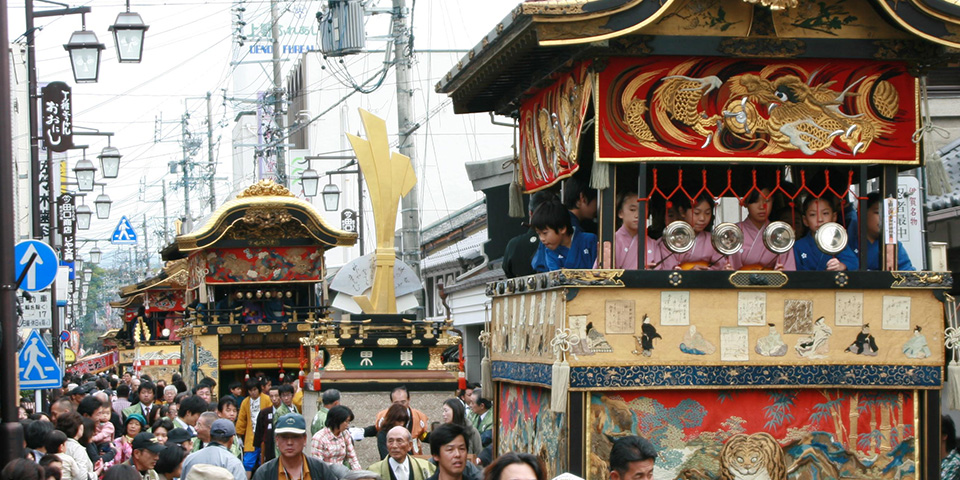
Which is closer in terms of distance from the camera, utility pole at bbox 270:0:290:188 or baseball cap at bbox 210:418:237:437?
baseball cap at bbox 210:418:237:437

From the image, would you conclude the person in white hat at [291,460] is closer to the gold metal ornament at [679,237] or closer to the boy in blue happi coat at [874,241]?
the gold metal ornament at [679,237]

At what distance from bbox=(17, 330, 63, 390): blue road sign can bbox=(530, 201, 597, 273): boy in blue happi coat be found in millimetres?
6070

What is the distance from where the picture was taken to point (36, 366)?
13.4 metres

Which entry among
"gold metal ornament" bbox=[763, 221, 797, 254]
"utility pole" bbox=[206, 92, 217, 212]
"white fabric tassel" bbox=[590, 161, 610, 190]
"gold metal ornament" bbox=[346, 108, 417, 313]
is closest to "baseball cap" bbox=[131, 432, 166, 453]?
"white fabric tassel" bbox=[590, 161, 610, 190]

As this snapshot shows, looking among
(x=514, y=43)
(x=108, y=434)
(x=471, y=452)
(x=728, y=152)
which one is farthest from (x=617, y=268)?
(x=108, y=434)

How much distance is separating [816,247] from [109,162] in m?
21.0

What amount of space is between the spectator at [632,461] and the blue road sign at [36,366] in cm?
858

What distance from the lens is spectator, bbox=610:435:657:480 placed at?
21.5 feet

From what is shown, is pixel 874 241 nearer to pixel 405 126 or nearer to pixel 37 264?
pixel 37 264

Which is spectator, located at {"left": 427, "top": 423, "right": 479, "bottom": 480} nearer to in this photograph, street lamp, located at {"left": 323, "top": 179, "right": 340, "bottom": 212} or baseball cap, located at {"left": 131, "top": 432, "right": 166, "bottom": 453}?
baseball cap, located at {"left": 131, "top": 432, "right": 166, "bottom": 453}

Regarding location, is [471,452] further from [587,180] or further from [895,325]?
[895,325]

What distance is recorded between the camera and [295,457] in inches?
324

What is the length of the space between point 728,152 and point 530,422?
2636 mm

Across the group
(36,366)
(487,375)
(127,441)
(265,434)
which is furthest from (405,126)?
(487,375)
